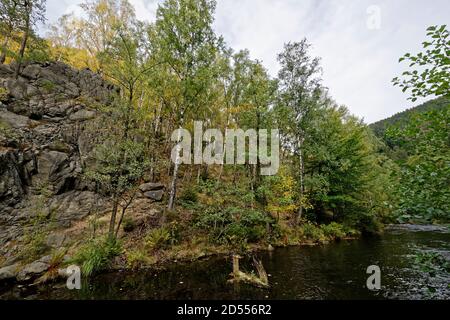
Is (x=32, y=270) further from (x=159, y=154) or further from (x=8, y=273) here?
(x=159, y=154)

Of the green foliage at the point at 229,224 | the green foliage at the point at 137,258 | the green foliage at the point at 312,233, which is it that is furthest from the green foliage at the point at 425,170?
the green foliage at the point at 312,233

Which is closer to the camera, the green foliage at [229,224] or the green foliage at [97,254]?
the green foliage at [97,254]

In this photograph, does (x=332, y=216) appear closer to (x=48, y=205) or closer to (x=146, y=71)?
(x=146, y=71)

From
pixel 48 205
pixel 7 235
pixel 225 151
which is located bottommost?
pixel 7 235

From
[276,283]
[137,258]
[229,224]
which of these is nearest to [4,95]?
[137,258]

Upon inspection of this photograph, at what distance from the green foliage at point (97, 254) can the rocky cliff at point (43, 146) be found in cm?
290

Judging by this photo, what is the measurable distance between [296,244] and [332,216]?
276 inches

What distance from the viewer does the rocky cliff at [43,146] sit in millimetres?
11422

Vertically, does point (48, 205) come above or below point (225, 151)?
below

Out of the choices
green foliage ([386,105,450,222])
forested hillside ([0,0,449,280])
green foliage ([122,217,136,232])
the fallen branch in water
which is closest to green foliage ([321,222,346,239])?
forested hillside ([0,0,449,280])

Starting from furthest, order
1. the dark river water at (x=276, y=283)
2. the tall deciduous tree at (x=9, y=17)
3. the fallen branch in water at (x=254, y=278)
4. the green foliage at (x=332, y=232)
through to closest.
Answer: the green foliage at (x=332, y=232), the tall deciduous tree at (x=9, y=17), the fallen branch in water at (x=254, y=278), the dark river water at (x=276, y=283)

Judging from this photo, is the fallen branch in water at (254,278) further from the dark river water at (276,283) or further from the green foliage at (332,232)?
the green foliage at (332,232)
